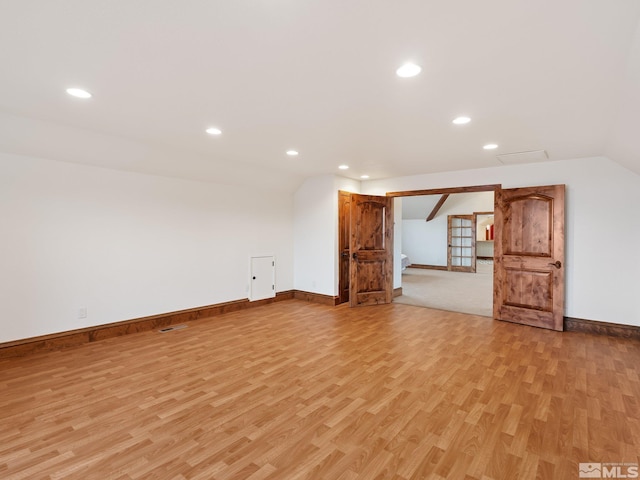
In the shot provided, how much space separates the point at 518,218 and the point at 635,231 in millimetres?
1305

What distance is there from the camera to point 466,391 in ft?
9.11

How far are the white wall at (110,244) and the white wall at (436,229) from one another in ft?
26.0

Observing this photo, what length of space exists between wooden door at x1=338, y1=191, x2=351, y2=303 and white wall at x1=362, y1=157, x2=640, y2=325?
3019mm

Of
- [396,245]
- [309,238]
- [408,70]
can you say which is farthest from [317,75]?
[396,245]

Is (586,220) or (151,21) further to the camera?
(586,220)

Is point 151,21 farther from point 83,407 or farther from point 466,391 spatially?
point 466,391

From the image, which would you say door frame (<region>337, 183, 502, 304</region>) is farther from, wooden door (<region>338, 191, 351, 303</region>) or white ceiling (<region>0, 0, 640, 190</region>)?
white ceiling (<region>0, 0, 640, 190</region>)

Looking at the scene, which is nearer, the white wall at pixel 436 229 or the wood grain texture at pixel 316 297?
the wood grain texture at pixel 316 297

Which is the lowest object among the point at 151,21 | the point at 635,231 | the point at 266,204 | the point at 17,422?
the point at 17,422

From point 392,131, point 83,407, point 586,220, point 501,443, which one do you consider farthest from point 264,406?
point 586,220

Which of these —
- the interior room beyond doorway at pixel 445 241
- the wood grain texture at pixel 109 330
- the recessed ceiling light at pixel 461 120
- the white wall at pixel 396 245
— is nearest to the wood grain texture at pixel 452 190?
the white wall at pixel 396 245

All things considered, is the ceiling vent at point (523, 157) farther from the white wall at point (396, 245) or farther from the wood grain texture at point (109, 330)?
the wood grain texture at point (109, 330)

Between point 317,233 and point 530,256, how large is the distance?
351 cm

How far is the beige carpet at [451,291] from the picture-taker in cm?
604
